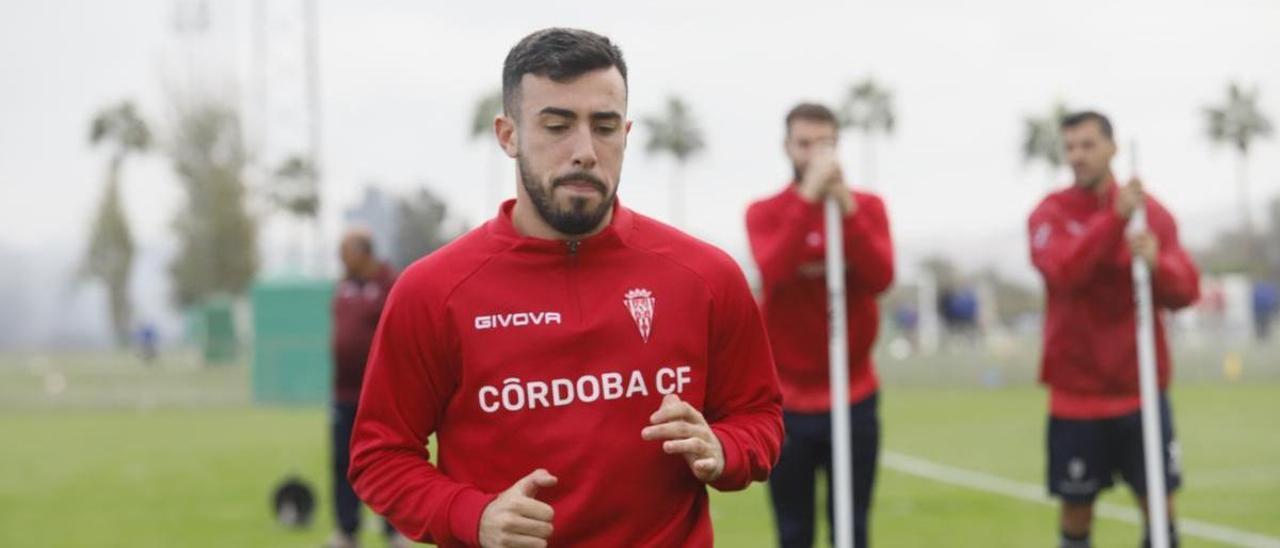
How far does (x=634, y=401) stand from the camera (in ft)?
14.1

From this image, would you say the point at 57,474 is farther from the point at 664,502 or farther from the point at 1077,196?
the point at 664,502

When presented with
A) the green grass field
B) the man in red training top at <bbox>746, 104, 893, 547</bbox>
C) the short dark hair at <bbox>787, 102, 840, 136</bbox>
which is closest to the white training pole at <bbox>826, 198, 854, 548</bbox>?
the man in red training top at <bbox>746, 104, 893, 547</bbox>

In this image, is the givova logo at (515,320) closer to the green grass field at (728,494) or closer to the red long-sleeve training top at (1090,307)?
→ the red long-sleeve training top at (1090,307)

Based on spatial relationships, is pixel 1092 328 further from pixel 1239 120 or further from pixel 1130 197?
pixel 1239 120

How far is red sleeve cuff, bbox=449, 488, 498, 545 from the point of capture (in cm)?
414

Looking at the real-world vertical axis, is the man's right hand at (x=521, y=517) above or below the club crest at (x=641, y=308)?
below

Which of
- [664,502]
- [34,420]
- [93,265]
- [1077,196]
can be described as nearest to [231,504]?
[1077,196]

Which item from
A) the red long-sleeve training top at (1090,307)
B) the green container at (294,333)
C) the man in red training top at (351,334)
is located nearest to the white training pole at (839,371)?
the red long-sleeve training top at (1090,307)

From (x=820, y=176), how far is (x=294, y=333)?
29.2 m

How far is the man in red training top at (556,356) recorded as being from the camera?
4.19 meters

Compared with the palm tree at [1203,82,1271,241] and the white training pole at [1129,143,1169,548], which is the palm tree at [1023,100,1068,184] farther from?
the white training pole at [1129,143,1169,548]

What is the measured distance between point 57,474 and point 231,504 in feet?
17.3

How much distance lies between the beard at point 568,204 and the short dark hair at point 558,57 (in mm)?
199

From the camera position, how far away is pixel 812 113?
7758mm
